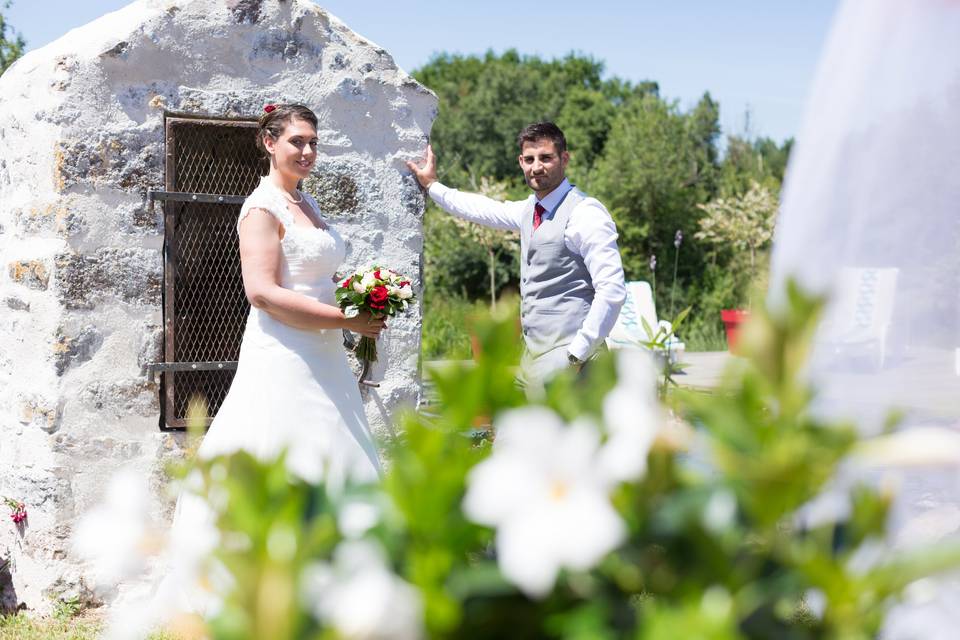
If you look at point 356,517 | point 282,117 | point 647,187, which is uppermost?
point 647,187

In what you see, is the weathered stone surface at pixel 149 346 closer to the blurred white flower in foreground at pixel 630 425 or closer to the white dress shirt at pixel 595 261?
the white dress shirt at pixel 595 261

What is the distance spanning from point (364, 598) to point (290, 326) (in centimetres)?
275

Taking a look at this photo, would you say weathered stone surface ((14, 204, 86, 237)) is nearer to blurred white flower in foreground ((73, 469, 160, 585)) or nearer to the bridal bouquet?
the bridal bouquet

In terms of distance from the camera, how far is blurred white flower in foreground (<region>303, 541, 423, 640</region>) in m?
0.65

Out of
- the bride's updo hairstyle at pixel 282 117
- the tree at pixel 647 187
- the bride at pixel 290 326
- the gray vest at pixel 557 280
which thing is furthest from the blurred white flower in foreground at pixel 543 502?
the tree at pixel 647 187

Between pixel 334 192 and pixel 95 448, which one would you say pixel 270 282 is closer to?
pixel 334 192

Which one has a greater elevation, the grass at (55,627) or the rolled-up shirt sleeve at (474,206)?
the rolled-up shirt sleeve at (474,206)

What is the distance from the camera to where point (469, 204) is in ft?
14.8

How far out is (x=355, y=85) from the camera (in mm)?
4309

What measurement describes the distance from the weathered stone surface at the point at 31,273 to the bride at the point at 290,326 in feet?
3.60

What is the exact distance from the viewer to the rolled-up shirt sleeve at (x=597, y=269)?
3.82 metres

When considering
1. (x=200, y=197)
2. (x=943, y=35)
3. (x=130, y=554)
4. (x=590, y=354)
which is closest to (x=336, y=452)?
(x=590, y=354)

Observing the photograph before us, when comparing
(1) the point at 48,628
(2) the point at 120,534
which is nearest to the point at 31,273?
(1) the point at 48,628

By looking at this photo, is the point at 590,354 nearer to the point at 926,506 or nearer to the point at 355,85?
the point at 355,85
